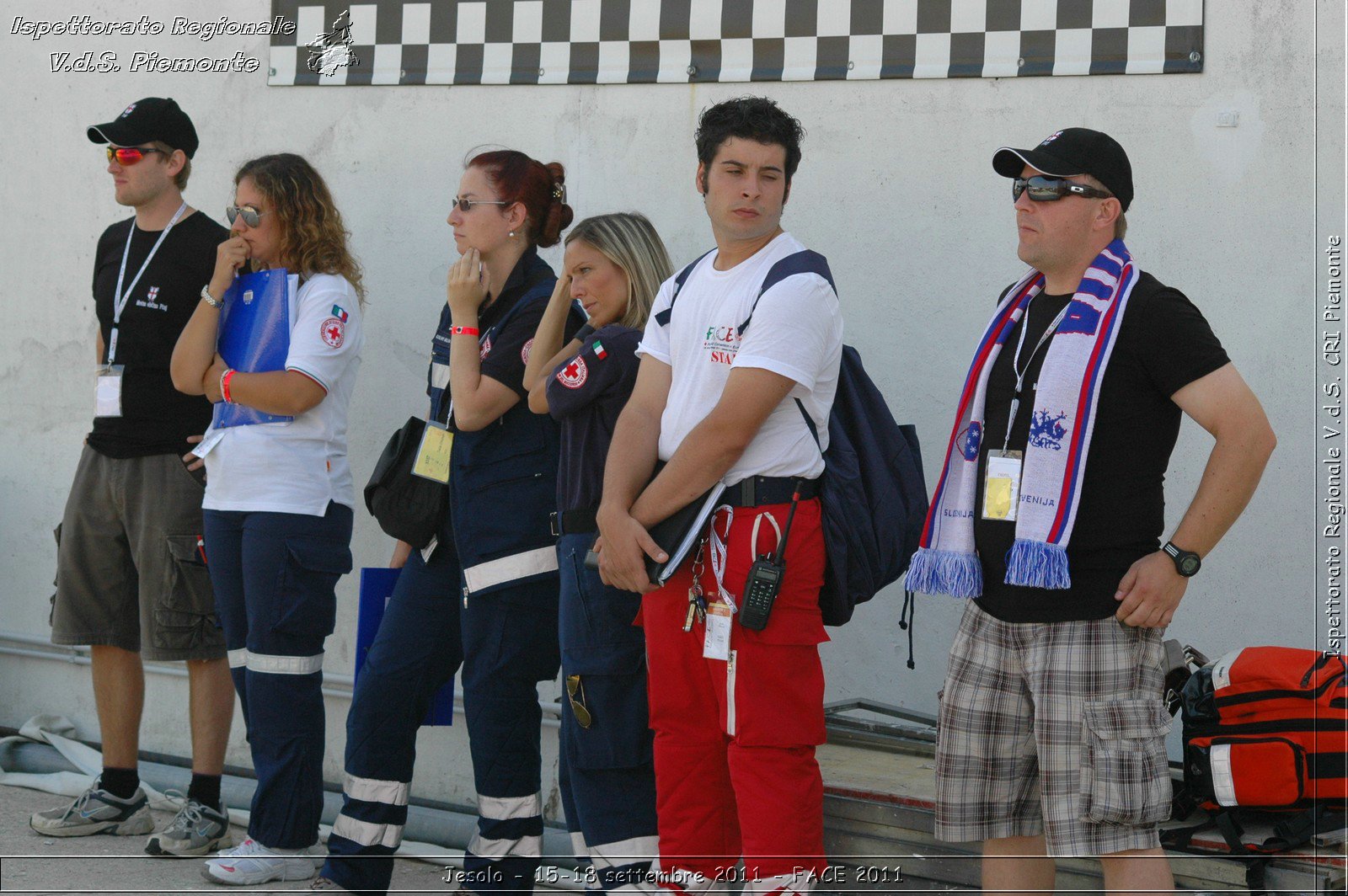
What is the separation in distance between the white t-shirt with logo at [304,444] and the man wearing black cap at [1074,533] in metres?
1.87

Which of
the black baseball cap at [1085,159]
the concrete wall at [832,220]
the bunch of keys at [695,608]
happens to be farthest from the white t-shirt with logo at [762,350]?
the concrete wall at [832,220]

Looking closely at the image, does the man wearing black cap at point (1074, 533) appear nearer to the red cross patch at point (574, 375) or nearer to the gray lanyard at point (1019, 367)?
the gray lanyard at point (1019, 367)

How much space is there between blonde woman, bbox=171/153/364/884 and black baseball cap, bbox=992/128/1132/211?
210cm

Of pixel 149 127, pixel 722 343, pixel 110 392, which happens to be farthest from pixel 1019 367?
pixel 149 127

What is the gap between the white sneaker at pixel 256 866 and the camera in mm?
Answer: 3633

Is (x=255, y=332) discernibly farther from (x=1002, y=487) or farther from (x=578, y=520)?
(x=1002, y=487)

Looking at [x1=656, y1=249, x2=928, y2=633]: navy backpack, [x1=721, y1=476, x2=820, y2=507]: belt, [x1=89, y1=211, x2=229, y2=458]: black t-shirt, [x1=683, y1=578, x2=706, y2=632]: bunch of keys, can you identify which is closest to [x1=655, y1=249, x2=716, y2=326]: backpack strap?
[x1=656, y1=249, x2=928, y2=633]: navy backpack

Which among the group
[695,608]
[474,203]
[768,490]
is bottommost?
[695,608]

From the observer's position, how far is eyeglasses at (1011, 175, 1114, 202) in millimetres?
2641

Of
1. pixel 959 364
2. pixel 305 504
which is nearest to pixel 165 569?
pixel 305 504

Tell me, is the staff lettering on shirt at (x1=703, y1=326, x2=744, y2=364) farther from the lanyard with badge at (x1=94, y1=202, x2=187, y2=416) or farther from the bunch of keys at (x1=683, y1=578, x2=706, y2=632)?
the lanyard with badge at (x1=94, y1=202, x2=187, y2=416)

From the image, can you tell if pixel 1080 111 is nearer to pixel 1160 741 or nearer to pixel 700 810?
pixel 1160 741

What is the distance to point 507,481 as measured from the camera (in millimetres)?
3430

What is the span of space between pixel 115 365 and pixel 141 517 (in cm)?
49
